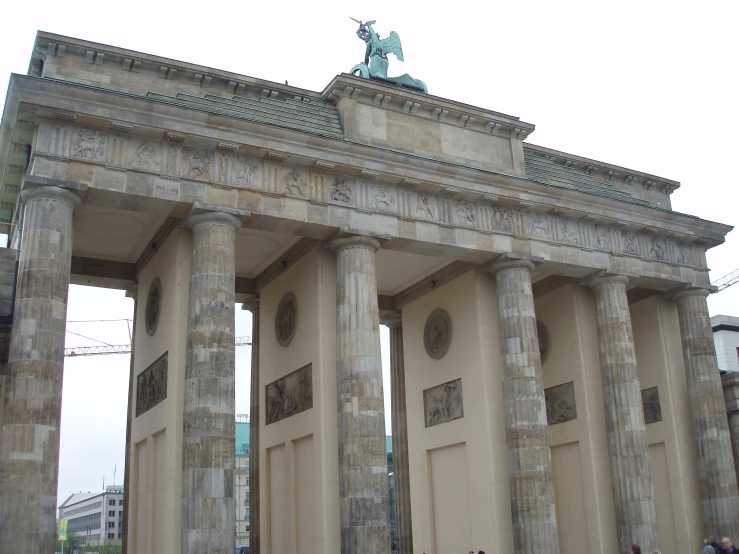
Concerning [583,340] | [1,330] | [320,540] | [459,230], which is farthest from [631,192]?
[1,330]

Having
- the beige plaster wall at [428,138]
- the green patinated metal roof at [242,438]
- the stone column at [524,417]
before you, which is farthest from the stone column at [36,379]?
the green patinated metal roof at [242,438]

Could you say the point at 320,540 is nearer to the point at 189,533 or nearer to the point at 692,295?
the point at 189,533

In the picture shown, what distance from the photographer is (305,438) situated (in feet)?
72.9

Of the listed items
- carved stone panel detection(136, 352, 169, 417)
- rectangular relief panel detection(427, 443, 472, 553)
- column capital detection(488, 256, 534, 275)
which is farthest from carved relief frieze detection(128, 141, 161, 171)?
rectangular relief panel detection(427, 443, 472, 553)

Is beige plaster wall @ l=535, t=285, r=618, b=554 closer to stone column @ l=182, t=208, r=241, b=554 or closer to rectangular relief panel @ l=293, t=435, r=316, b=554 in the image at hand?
rectangular relief panel @ l=293, t=435, r=316, b=554

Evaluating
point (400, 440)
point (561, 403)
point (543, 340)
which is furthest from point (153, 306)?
point (561, 403)

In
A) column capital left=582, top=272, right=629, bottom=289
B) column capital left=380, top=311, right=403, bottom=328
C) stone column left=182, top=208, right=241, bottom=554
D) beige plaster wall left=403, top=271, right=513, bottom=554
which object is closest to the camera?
stone column left=182, top=208, right=241, bottom=554

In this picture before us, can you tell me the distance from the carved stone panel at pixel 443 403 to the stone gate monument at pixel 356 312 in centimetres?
8

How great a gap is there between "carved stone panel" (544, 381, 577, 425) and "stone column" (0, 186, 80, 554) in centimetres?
1595

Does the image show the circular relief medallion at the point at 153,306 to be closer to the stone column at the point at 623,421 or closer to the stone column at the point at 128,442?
the stone column at the point at 128,442

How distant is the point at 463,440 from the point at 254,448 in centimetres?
650

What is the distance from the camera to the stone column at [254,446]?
2434cm

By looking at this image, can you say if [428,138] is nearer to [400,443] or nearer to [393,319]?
[393,319]

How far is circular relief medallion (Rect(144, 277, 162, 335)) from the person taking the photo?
22.1 m
